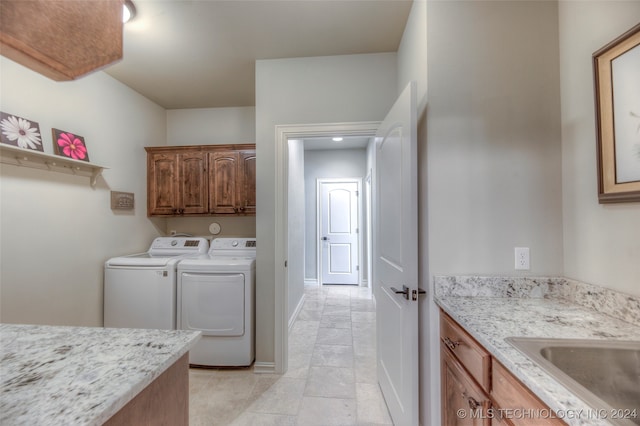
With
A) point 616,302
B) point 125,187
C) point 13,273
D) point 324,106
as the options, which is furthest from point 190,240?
point 616,302

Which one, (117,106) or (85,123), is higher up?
(117,106)

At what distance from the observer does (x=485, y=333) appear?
0.89 m

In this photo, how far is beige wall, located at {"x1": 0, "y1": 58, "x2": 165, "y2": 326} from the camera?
5.56 feet

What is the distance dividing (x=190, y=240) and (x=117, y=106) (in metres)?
1.53

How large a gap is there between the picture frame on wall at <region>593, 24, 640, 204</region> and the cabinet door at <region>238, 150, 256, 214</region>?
256 centimetres

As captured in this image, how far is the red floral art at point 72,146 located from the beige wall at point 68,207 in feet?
0.25

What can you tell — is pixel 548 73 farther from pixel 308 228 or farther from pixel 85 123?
pixel 308 228

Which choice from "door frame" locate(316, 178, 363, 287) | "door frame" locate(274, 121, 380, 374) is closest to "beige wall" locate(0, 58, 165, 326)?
"door frame" locate(274, 121, 380, 374)

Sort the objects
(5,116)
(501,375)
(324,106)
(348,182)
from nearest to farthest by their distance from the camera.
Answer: (501,375), (5,116), (324,106), (348,182)

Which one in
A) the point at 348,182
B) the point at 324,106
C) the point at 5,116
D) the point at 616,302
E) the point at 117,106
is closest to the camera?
the point at 616,302

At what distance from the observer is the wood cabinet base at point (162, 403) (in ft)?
2.13

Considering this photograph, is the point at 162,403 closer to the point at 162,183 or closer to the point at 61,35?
the point at 61,35

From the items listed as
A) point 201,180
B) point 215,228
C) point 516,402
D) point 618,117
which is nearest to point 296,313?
point 215,228

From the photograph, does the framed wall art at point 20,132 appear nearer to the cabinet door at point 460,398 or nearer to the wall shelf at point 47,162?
the wall shelf at point 47,162
